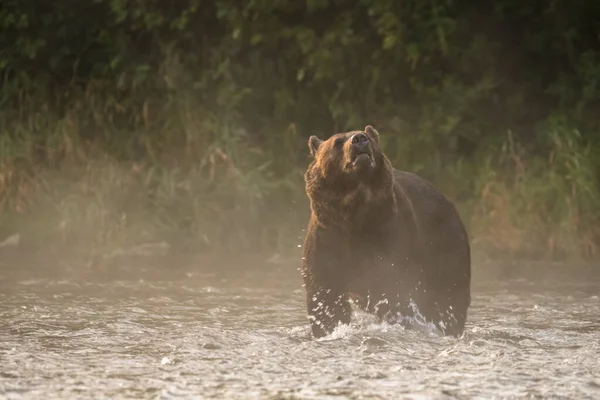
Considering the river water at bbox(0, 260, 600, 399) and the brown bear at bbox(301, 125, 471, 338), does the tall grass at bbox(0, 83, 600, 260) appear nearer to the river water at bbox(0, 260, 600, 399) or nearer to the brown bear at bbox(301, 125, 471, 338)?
the river water at bbox(0, 260, 600, 399)

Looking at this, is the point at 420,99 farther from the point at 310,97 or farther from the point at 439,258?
the point at 439,258

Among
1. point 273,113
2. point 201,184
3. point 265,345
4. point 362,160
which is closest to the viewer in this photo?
Answer: point 362,160

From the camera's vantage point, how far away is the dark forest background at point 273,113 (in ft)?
35.4

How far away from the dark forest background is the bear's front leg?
12.4 ft

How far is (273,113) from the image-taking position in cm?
1173

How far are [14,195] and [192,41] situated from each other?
2.02m

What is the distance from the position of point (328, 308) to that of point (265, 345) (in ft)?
1.21

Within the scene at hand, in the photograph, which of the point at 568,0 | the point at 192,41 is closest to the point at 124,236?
the point at 192,41

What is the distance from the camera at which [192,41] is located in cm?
1177

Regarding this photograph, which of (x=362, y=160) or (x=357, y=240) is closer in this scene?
(x=362, y=160)

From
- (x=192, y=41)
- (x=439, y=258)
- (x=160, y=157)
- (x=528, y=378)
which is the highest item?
(x=192, y=41)

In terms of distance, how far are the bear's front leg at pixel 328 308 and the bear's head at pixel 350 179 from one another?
0.37m

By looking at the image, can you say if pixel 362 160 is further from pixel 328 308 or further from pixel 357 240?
pixel 328 308

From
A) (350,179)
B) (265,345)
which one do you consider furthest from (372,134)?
(265,345)
